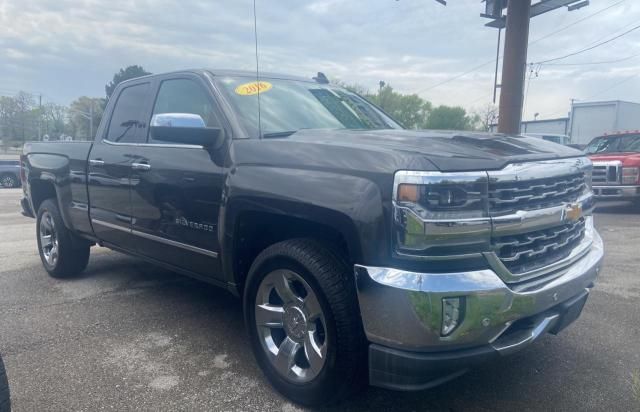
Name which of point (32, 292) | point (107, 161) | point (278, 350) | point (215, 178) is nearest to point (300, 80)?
point (215, 178)

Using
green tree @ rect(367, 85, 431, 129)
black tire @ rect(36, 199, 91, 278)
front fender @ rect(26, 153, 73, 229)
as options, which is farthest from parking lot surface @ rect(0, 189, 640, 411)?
green tree @ rect(367, 85, 431, 129)

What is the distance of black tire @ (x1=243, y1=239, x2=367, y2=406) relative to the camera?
2.47 metres

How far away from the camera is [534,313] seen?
2.43 meters

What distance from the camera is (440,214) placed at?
2.24 meters

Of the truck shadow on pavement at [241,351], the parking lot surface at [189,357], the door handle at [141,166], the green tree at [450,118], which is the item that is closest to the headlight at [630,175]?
the parking lot surface at [189,357]

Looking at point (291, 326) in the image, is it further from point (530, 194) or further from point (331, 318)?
point (530, 194)

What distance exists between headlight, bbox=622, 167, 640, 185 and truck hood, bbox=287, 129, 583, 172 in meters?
8.69

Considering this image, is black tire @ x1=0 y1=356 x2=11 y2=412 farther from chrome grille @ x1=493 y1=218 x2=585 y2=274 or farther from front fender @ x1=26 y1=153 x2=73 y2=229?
front fender @ x1=26 y1=153 x2=73 y2=229

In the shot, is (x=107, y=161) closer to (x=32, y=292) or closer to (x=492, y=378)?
(x=32, y=292)

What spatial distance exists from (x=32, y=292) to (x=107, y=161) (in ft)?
5.41

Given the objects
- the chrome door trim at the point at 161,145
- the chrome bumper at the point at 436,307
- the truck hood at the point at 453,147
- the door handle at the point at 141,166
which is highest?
the truck hood at the point at 453,147

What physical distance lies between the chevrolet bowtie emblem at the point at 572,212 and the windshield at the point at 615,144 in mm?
10116

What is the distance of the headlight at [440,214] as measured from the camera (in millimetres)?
2217

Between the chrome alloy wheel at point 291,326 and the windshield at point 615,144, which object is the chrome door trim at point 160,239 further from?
the windshield at point 615,144
